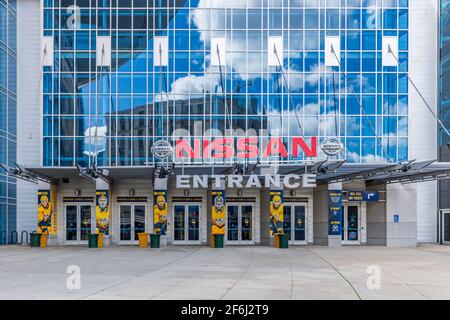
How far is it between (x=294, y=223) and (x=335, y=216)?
3.30 metres

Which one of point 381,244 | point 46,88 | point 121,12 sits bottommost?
point 381,244

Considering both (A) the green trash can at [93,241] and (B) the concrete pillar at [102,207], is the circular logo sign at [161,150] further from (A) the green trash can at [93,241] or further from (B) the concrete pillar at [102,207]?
(A) the green trash can at [93,241]

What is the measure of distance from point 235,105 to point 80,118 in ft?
34.3

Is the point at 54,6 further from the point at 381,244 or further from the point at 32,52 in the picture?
the point at 381,244

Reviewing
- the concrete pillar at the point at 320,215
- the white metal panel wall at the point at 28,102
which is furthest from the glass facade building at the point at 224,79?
the concrete pillar at the point at 320,215

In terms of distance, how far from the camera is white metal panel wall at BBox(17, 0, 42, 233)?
139ft

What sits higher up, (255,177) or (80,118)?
(80,118)

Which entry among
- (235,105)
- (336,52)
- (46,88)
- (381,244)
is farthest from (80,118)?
(381,244)

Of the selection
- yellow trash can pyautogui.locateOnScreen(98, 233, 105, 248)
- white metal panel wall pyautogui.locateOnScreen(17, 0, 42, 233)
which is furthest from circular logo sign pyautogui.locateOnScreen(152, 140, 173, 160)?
white metal panel wall pyautogui.locateOnScreen(17, 0, 42, 233)

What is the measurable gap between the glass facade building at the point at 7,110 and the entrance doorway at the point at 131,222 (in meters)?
7.65

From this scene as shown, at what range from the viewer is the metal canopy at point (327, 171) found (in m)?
32.4

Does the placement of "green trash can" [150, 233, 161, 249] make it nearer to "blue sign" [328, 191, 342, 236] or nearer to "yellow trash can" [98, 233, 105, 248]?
"yellow trash can" [98, 233, 105, 248]

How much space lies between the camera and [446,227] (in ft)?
140

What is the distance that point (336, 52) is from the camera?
4219 cm
